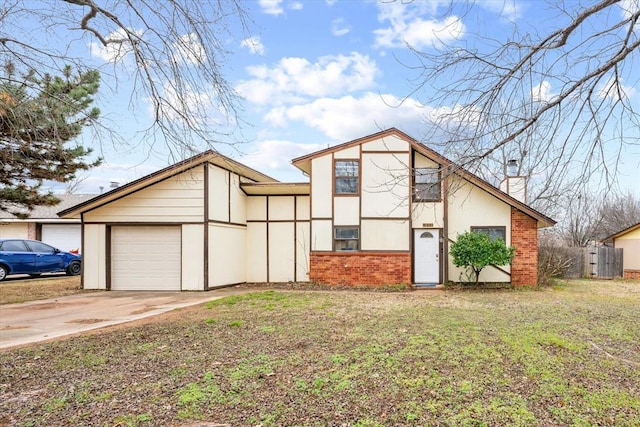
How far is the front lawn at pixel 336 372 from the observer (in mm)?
3527

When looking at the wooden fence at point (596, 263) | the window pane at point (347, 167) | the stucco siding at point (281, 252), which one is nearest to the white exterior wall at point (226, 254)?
the stucco siding at point (281, 252)

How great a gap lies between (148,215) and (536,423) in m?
11.6

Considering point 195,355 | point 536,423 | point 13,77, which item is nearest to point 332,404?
point 536,423

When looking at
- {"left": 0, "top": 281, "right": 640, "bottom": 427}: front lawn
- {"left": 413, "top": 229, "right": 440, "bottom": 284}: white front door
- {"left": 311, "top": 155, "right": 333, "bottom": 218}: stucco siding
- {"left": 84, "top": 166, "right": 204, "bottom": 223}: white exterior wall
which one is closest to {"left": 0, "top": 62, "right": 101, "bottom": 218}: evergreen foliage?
{"left": 0, "top": 281, "right": 640, "bottom": 427}: front lawn

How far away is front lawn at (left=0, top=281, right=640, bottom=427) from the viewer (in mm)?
3527

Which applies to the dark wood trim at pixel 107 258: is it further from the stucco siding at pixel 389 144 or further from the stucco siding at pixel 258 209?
the stucco siding at pixel 389 144

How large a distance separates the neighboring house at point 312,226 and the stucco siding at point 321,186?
3 centimetres

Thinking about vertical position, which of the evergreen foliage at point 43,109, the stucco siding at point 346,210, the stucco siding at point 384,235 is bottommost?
the stucco siding at point 384,235

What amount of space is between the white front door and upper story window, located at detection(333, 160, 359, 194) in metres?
2.45

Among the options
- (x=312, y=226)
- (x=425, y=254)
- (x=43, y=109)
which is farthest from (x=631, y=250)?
(x=43, y=109)

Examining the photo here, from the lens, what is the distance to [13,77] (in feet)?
15.4

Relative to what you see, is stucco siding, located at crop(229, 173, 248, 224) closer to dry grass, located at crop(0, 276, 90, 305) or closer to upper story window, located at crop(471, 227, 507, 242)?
dry grass, located at crop(0, 276, 90, 305)

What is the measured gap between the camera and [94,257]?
12.8m

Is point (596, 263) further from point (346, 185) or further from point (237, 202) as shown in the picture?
point (237, 202)
